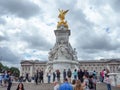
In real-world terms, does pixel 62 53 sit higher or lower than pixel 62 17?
lower

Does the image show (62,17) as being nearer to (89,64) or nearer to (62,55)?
(62,55)

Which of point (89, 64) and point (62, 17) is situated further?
point (89, 64)

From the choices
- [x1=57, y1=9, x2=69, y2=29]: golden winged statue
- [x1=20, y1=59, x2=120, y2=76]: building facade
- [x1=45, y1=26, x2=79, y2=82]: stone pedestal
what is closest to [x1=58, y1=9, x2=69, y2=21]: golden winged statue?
[x1=57, y1=9, x2=69, y2=29]: golden winged statue

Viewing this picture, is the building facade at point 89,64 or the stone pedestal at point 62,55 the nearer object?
the stone pedestal at point 62,55

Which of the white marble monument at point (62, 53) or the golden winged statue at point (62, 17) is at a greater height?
the golden winged statue at point (62, 17)

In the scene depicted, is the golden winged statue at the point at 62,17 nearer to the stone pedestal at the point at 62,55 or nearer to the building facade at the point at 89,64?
the stone pedestal at the point at 62,55

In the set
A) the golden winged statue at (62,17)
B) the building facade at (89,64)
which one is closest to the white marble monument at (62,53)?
the golden winged statue at (62,17)

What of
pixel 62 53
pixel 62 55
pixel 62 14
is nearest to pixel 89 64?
pixel 62 14

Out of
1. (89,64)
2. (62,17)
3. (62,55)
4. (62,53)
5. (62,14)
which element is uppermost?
(62,14)

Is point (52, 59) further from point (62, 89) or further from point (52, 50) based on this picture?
point (62, 89)

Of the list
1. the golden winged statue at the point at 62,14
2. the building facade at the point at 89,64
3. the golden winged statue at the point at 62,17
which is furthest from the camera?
the building facade at the point at 89,64

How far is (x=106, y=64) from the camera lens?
121875 mm

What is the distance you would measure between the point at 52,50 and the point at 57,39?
2344 millimetres

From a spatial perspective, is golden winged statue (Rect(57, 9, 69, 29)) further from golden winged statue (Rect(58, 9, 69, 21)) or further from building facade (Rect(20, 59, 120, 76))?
building facade (Rect(20, 59, 120, 76))
